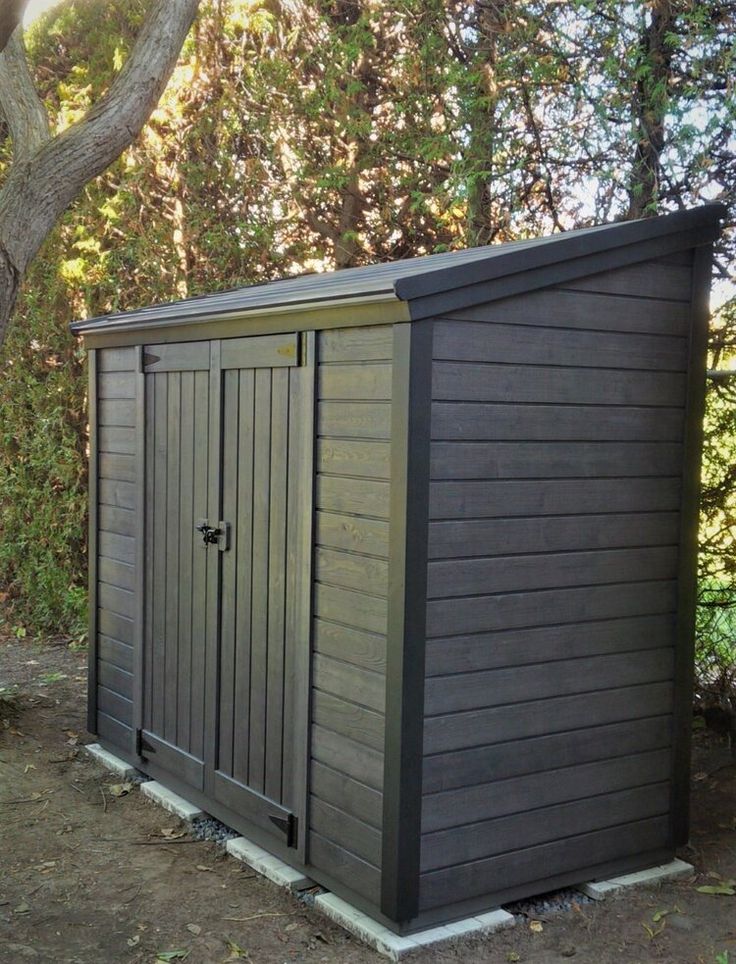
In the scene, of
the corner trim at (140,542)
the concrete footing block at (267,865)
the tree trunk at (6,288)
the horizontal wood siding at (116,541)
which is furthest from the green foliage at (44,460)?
the concrete footing block at (267,865)

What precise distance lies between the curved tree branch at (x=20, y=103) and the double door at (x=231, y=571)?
2.12 m

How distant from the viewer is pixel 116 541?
5.27 meters

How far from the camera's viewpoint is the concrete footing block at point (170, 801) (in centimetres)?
457

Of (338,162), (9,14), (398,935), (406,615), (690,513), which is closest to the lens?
(9,14)

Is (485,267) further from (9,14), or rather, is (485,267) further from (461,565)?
(9,14)

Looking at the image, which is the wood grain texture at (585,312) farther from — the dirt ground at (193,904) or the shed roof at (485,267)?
the dirt ground at (193,904)

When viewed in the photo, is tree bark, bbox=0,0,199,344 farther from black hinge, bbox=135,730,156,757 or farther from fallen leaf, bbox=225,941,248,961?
fallen leaf, bbox=225,941,248,961

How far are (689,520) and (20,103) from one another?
4.65 meters

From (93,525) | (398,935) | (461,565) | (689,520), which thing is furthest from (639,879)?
(93,525)

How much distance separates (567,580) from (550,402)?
2.00ft

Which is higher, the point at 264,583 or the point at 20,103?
the point at 20,103

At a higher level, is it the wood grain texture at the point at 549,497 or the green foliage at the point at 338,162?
the green foliage at the point at 338,162

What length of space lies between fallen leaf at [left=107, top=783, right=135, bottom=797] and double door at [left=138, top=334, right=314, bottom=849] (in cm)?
18

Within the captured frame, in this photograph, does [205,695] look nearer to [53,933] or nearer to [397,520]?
[53,933]
